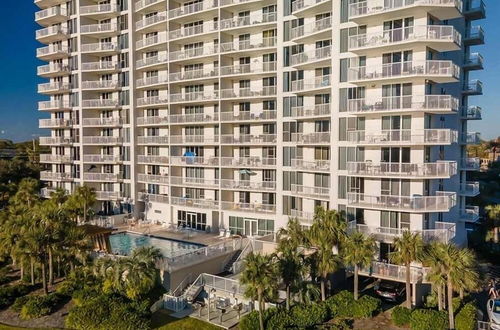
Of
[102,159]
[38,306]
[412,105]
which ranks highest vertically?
[412,105]

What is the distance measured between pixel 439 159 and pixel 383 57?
33.3 ft

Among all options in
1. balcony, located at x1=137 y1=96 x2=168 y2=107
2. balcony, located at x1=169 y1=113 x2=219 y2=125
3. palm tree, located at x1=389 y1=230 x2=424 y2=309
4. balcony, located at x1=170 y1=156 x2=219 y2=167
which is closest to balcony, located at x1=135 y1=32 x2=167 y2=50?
balcony, located at x1=137 y1=96 x2=168 y2=107

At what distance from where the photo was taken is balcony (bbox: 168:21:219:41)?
4795 cm

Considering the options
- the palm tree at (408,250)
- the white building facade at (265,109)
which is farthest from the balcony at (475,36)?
the palm tree at (408,250)

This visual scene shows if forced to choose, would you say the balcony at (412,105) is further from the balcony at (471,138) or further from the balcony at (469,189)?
the balcony at (469,189)

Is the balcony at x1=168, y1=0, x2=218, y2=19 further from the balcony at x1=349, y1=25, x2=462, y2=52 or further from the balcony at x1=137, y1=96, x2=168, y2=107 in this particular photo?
the balcony at x1=349, y1=25, x2=462, y2=52

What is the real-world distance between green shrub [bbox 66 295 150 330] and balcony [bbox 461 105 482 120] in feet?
121

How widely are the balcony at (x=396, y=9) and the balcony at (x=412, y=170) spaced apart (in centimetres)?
1192

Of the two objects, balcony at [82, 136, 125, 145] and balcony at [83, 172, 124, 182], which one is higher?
balcony at [82, 136, 125, 145]

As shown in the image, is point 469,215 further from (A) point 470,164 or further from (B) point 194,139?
(B) point 194,139

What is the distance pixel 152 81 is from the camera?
176 ft

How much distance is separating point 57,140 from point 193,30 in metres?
29.3

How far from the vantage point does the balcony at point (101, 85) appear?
188ft

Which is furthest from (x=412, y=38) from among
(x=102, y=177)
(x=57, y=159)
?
(x=57, y=159)
